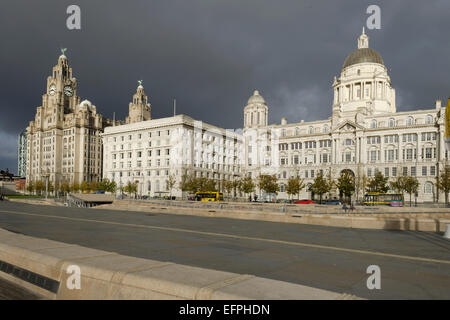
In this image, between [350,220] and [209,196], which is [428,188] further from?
[350,220]

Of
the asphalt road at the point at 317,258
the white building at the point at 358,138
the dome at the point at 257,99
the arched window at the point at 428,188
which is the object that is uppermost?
the dome at the point at 257,99

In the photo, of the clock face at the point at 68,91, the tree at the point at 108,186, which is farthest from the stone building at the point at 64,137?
the tree at the point at 108,186

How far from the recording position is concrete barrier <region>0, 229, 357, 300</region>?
12.9ft

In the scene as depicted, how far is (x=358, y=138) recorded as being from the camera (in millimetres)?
84312

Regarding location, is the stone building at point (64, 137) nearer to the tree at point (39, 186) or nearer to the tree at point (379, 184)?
the tree at point (39, 186)

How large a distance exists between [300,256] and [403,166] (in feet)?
264

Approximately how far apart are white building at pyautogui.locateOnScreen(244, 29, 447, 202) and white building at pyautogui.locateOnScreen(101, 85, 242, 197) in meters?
9.37

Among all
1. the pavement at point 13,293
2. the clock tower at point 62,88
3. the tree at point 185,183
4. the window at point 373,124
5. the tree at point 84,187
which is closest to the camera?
the pavement at point 13,293

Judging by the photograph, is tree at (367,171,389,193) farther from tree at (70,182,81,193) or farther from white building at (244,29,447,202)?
tree at (70,182,81,193)

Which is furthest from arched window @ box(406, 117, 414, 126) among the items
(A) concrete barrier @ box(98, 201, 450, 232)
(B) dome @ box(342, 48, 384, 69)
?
(A) concrete barrier @ box(98, 201, 450, 232)

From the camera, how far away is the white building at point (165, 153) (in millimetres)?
90500

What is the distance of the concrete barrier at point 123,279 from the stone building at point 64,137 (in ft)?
415
